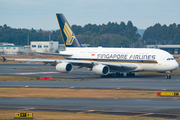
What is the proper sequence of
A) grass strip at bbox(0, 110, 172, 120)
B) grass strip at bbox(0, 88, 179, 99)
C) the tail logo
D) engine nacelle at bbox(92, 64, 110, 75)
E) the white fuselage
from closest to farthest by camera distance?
grass strip at bbox(0, 110, 172, 120) → grass strip at bbox(0, 88, 179, 99) → engine nacelle at bbox(92, 64, 110, 75) → the white fuselage → the tail logo

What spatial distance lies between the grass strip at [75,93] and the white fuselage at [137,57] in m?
18.3

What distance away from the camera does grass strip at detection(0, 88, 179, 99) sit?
31938 mm

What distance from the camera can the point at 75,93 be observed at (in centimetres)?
3412

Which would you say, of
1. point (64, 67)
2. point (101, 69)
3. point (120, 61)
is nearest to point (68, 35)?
point (64, 67)

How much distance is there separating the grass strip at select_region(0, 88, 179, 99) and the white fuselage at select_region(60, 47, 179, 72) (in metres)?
18.3

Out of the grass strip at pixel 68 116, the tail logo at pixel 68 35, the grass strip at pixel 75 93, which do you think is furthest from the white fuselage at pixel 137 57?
the grass strip at pixel 68 116

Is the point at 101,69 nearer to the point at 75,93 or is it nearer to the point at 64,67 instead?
the point at 64,67

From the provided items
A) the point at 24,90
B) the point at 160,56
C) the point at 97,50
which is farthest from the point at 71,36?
the point at 24,90

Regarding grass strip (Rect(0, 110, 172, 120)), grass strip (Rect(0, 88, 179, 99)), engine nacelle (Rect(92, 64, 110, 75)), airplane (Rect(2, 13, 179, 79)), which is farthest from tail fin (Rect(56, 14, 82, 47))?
grass strip (Rect(0, 110, 172, 120))

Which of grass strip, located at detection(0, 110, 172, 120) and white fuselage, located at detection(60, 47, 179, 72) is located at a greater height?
white fuselage, located at detection(60, 47, 179, 72)

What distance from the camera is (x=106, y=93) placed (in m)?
34.2

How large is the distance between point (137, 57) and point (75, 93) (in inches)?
902

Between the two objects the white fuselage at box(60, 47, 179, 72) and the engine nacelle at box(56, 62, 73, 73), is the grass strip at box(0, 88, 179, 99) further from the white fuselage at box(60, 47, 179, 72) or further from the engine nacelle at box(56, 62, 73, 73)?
the white fuselage at box(60, 47, 179, 72)

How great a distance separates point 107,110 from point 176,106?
20.0 ft
